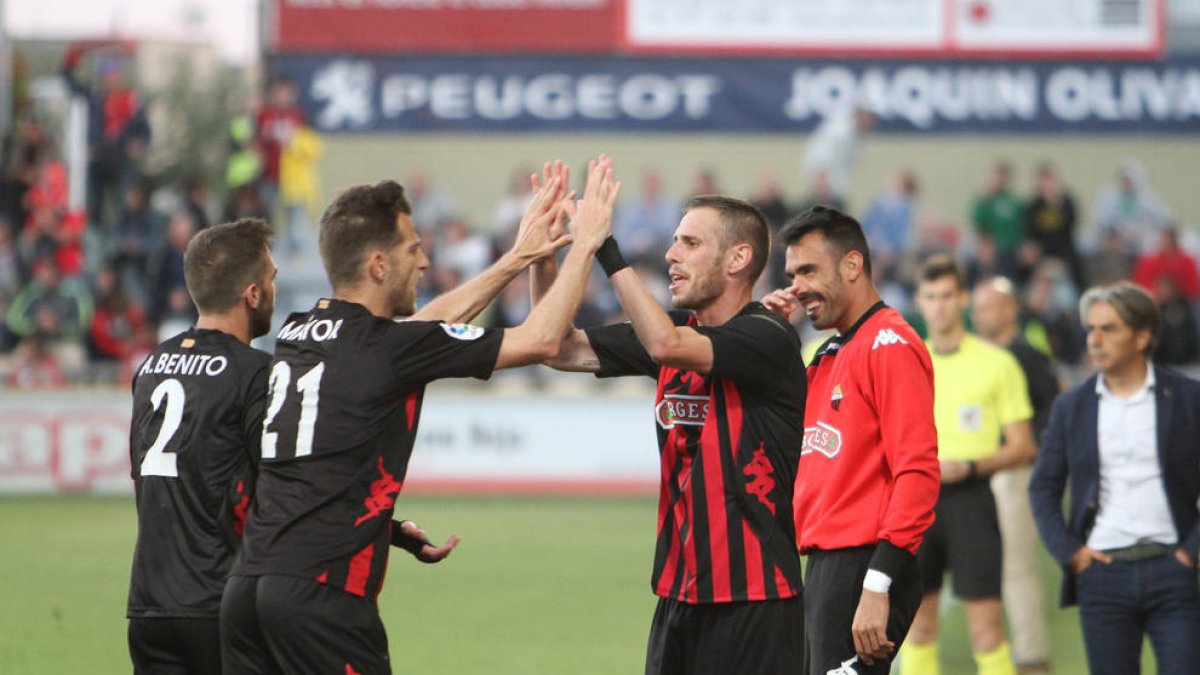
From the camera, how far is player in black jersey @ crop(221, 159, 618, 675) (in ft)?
15.8

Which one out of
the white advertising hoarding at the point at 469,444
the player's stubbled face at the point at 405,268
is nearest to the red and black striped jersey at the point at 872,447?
the player's stubbled face at the point at 405,268

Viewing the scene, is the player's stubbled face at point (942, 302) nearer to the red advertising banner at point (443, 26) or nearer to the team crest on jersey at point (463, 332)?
the team crest on jersey at point (463, 332)

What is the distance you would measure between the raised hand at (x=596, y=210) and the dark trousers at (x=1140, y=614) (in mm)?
2689

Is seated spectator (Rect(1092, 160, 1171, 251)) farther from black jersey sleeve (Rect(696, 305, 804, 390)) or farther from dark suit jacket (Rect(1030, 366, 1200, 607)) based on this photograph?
black jersey sleeve (Rect(696, 305, 804, 390))

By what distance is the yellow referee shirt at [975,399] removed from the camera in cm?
865

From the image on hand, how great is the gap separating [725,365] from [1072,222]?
16.4 metres

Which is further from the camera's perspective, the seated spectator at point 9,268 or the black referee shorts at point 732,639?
the seated spectator at point 9,268

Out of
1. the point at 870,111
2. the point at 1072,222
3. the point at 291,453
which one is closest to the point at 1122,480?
the point at 291,453

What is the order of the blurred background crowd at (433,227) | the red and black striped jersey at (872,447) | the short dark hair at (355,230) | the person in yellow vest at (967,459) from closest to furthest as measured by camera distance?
the short dark hair at (355,230), the red and black striped jersey at (872,447), the person in yellow vest at (967,459), the blurred background crowd at (433,227)

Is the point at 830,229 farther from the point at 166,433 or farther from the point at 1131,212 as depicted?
the point at 1131,212

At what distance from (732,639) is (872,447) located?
2.96 ft

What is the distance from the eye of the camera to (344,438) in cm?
489

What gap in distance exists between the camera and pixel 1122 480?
661 centimetres

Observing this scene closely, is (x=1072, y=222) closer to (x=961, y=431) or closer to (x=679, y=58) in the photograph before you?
(x=679, y=58)
